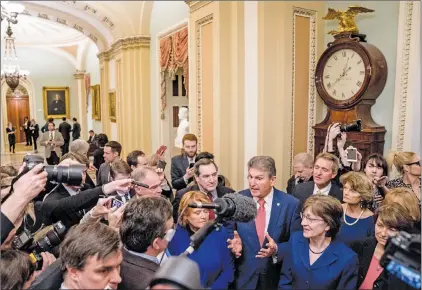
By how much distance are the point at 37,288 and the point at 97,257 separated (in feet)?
1.16

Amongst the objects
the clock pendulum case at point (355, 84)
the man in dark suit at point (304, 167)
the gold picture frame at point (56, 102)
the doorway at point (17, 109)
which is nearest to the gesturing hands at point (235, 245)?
the man in dark suit at point (304, 167)

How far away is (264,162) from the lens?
267cm

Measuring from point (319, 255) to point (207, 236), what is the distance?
0.76m

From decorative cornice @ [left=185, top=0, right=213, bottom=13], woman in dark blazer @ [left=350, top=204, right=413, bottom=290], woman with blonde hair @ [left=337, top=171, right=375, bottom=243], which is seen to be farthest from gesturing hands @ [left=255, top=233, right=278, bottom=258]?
decorative cornice @ [left=185, top=0, right=213, bottom=13]

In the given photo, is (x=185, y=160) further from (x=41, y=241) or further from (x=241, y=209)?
(x=241, y=209)

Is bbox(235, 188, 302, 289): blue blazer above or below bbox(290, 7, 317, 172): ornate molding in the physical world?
below

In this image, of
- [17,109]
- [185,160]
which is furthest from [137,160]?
[17,109]

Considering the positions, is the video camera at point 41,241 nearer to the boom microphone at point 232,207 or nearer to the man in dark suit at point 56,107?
the boom microphone at point 232,207

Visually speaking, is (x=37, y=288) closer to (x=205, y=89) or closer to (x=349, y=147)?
(x=349, y=147)

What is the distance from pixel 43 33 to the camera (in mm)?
16578

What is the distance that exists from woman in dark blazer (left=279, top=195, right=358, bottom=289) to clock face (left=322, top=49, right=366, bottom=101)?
2.57 meters

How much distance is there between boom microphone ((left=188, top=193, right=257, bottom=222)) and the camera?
1405 mm

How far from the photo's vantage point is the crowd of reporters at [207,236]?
1427mm

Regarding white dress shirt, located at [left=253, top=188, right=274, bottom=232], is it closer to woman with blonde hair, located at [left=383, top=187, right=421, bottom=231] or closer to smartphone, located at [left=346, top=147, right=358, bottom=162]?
woman with blonde hair, located at [left=383, top=187, right=421, bottom=231]
